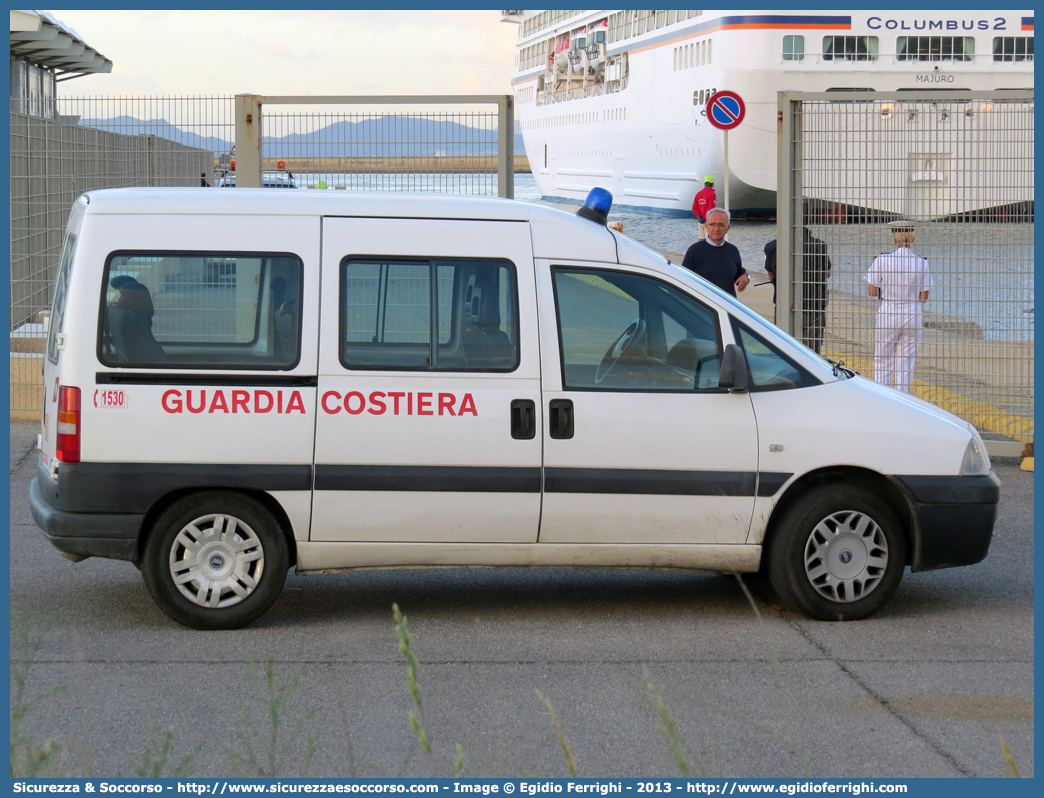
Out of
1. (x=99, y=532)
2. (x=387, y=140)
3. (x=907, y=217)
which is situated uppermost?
(x=387, y=140)

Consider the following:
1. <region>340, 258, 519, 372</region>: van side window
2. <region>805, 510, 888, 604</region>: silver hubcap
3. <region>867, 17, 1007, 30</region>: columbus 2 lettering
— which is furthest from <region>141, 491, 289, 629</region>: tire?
<region>867, 17, 1007, 30</region>: columbus 2 lettering

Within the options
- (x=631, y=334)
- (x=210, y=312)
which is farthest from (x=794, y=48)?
(x=210, y=312)

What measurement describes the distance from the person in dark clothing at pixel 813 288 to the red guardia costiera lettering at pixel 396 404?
5.07m

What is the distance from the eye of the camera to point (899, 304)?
9750 millimetres

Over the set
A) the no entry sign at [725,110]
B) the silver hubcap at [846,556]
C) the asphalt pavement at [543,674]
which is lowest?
the asphalt pavement at [543,674]

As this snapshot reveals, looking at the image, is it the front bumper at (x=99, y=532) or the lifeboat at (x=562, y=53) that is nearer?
the front bumper at (x=99, y=532)

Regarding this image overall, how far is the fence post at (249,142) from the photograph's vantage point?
1087 centimetres

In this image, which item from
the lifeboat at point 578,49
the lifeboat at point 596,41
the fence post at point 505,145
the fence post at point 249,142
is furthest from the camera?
the lifeboat at point 578,49

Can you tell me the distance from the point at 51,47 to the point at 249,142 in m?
9.96

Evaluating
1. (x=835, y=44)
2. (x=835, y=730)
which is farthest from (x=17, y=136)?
(x=835, y=44)

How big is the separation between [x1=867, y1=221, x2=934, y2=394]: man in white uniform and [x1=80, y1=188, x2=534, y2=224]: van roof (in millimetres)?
4936

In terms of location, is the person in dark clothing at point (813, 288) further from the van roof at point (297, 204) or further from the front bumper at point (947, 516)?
the van roof at point (297, 204)

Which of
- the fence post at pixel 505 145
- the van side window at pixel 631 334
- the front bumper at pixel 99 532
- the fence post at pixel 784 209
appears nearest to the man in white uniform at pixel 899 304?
the fence post at pixel 784 209

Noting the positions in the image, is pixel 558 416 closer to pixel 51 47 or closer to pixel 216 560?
pixel 216 560
